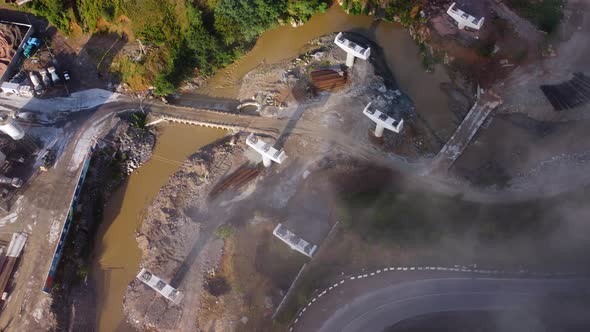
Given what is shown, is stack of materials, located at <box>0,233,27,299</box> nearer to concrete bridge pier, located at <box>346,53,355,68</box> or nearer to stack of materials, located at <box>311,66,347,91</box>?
stack of materials, located at <box>311,66,347,91</box>

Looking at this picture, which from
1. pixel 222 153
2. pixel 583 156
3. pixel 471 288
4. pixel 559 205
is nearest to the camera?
pixel 471 288

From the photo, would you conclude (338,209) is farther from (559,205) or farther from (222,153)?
(559,205)

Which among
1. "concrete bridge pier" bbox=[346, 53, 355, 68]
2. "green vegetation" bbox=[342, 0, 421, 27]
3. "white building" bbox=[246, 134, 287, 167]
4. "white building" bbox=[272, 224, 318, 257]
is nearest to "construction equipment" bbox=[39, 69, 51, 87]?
"white building" bbox=[246, 134, 287, 167]

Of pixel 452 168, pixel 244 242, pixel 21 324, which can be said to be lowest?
pixel 21 324

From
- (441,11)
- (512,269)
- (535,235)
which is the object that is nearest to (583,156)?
(535,235)

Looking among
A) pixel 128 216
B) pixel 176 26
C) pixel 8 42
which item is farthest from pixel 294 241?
pixel 8 42
